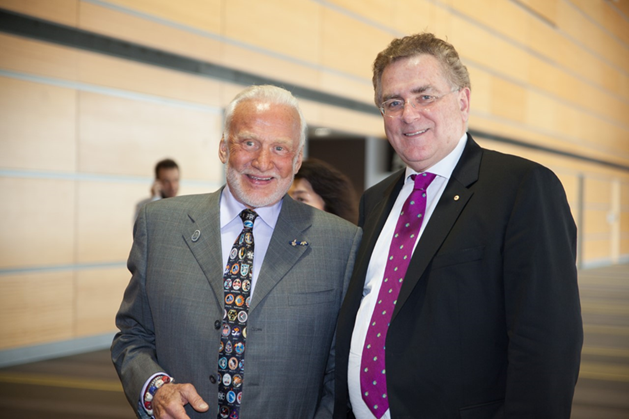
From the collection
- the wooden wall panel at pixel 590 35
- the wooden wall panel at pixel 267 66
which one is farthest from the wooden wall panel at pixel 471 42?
the wooden wall panel at pixel 590 35

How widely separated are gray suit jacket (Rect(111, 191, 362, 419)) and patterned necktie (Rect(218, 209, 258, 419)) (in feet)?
0.10

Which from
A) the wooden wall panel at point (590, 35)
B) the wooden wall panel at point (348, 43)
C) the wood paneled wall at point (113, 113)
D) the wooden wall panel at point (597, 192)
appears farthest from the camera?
the wooden wall panel at point (597, 192)

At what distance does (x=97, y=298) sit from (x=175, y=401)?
4.63 metres

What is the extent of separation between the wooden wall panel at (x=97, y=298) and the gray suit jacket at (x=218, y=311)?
13.8 ft

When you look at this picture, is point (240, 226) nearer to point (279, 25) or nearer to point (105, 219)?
point (105, 219)

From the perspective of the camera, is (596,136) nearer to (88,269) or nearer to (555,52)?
(555,52)

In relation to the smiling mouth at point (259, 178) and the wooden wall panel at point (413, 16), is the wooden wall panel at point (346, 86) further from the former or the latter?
the smiling mouth at point (259, 178)

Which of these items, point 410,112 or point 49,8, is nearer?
point 410,112

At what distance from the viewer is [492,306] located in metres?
1.59

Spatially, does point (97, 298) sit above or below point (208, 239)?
below

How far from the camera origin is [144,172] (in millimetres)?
6285

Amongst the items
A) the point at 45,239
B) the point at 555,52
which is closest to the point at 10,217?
→ the point at 45,239

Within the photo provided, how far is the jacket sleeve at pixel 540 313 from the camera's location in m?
1.50

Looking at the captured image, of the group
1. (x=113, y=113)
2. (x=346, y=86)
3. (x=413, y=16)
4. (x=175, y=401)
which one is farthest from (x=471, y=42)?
(x=175, y=401)
